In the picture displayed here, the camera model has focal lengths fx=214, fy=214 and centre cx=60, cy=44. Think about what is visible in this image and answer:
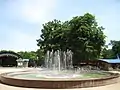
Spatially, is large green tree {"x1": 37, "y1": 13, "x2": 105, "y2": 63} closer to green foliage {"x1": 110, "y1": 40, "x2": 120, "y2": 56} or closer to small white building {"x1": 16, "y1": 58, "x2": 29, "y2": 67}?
small white building {"x1": 16, "y1": 58, "x2": 29, "y2": 67}

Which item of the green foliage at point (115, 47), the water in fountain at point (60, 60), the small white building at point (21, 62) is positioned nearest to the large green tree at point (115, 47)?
the green foliage at point (115, 47)

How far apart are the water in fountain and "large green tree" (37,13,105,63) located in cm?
93

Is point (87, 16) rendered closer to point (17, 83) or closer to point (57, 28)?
point (57, 28)

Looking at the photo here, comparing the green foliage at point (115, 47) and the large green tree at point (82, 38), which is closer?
the large green tree at point (82, 38)

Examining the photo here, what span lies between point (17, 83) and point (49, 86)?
245 cm

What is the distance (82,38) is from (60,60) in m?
4.98

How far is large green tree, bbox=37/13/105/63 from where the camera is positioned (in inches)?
1355

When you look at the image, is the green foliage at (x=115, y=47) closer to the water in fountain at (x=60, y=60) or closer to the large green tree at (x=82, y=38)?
the large green tree at (x=82, y=38)

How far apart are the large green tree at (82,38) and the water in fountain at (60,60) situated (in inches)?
36.5

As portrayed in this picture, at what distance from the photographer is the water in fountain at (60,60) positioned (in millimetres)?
32906

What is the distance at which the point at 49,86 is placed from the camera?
44.6 ft

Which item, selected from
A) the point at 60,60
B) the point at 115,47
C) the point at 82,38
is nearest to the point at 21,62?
the point at 60,60

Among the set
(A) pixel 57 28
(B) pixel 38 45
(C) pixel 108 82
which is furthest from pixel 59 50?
(C) pixel 108 82

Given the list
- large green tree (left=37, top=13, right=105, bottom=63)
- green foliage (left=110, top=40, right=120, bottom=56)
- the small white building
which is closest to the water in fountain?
large green tree (left=37, top=13, right=105, bottom=63)
